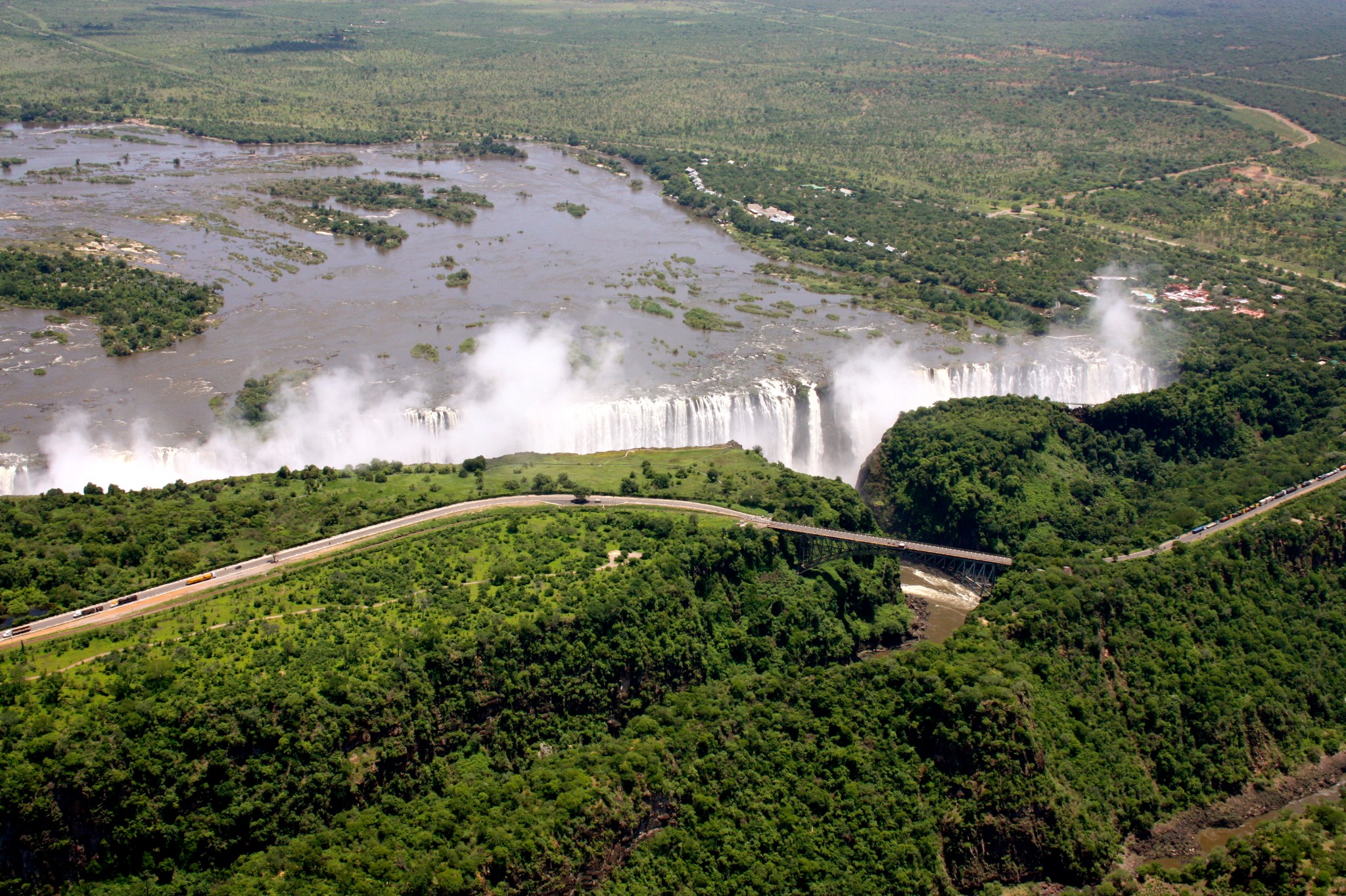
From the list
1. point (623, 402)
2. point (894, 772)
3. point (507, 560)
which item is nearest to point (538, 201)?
point (623, 402)

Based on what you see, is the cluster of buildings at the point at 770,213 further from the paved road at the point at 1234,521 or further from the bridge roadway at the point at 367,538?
the paved road at the point at 1234,521

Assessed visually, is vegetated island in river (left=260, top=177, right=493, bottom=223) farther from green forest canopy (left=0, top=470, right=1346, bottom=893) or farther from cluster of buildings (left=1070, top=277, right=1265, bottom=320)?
cluster of buildings (left=1070, top=277, right=1265, bottom=320)

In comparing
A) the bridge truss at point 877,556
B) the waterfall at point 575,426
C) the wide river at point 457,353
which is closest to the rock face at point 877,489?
the waterfall at point 575,426

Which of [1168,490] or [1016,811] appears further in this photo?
[1168,490]

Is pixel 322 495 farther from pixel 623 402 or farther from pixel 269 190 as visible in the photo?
pixel 269 190

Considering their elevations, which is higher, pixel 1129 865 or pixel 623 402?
pixel 623 402

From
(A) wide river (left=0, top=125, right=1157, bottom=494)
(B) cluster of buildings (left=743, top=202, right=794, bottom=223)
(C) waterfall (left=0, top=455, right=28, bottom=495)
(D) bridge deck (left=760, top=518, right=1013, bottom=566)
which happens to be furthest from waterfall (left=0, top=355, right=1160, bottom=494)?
(B) cluster of buildings (left=743, top=202, right=794, bottom=223)
